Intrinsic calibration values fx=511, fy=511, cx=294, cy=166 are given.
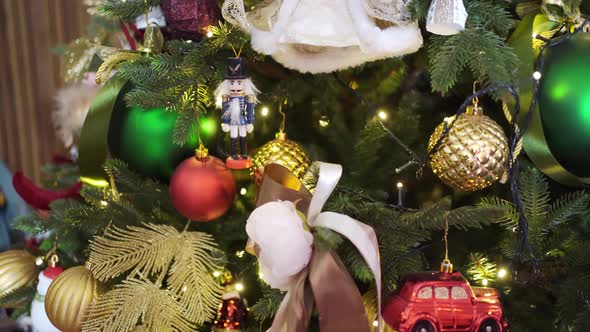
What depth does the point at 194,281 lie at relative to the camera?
1.98ft

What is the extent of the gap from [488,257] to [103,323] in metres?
0.47

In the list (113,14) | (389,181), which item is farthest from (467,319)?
(113,14)

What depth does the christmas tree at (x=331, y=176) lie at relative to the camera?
0.49 meters

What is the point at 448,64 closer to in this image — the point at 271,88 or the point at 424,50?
the point at 424,50

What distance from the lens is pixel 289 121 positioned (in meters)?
0.85

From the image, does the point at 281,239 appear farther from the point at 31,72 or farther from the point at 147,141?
the point at 31,72

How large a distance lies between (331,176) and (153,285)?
0.26 meters

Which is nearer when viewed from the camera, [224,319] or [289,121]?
[224,319]

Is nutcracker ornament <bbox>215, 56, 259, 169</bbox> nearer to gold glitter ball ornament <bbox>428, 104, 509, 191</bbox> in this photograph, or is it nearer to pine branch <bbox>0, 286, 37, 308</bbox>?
gold glitter ball ornament <bbox>428, 104, 509, 191</bbox>

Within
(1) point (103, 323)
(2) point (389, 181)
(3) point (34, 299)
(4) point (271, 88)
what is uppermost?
(4) point (271, 88)

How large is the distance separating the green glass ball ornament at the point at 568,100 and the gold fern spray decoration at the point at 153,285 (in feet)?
1.40

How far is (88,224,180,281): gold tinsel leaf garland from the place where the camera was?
0.61 metres

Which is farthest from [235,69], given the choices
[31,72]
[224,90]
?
[31,72]

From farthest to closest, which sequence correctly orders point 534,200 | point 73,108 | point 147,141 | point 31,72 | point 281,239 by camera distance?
point 31,72 < point 73,108 < point 147,141 < point 534,200 < point 281,239
